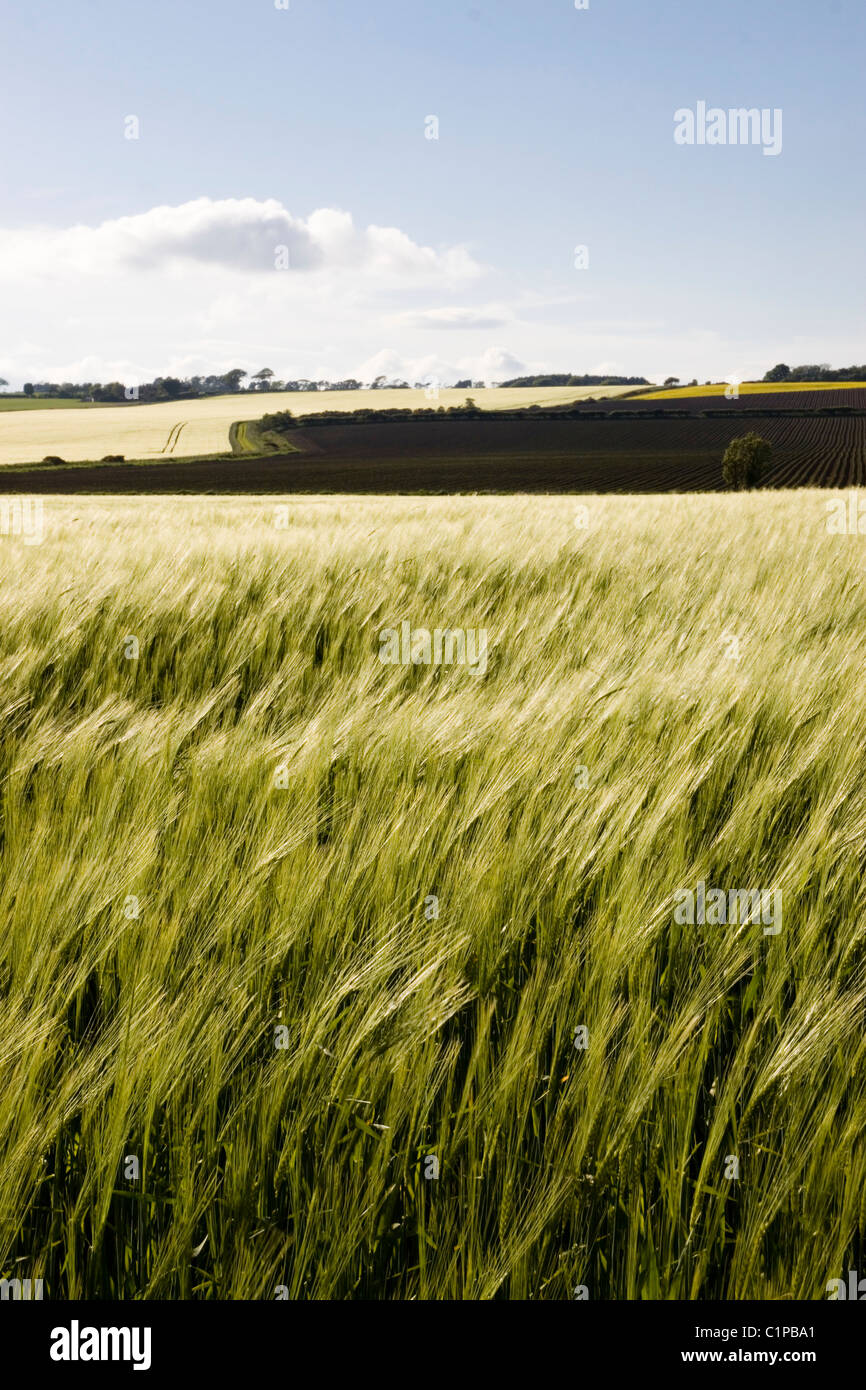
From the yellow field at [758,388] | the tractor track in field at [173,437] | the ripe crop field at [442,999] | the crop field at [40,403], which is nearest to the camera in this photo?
the ripe crop field at [442,999]

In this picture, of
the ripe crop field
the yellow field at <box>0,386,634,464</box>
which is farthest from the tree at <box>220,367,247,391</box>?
the ripe crop field

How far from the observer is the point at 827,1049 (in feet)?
3.61

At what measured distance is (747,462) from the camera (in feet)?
133

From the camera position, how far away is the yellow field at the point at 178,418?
60.3 metres

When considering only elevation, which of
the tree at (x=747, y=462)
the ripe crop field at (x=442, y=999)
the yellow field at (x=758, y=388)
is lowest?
the ripe crop field at (x=442, y=999)

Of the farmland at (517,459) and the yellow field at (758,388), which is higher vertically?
the yellow field at (758,388)

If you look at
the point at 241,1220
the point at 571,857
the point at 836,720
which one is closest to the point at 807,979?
the point at 571,857

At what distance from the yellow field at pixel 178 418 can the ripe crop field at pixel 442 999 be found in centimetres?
5926

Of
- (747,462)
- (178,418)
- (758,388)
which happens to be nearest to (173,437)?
(178,418)

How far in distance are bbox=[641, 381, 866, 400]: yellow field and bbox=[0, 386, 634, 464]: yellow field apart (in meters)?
6.82

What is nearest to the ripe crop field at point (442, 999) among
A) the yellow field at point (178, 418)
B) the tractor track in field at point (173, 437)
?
the yellow field at point (178, 418)

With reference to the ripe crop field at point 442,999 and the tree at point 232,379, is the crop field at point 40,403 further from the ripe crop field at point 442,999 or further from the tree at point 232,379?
the ripe crop field at point 442,999

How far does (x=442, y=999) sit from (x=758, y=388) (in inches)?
4425

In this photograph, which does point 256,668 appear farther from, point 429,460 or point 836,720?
point 429,460
